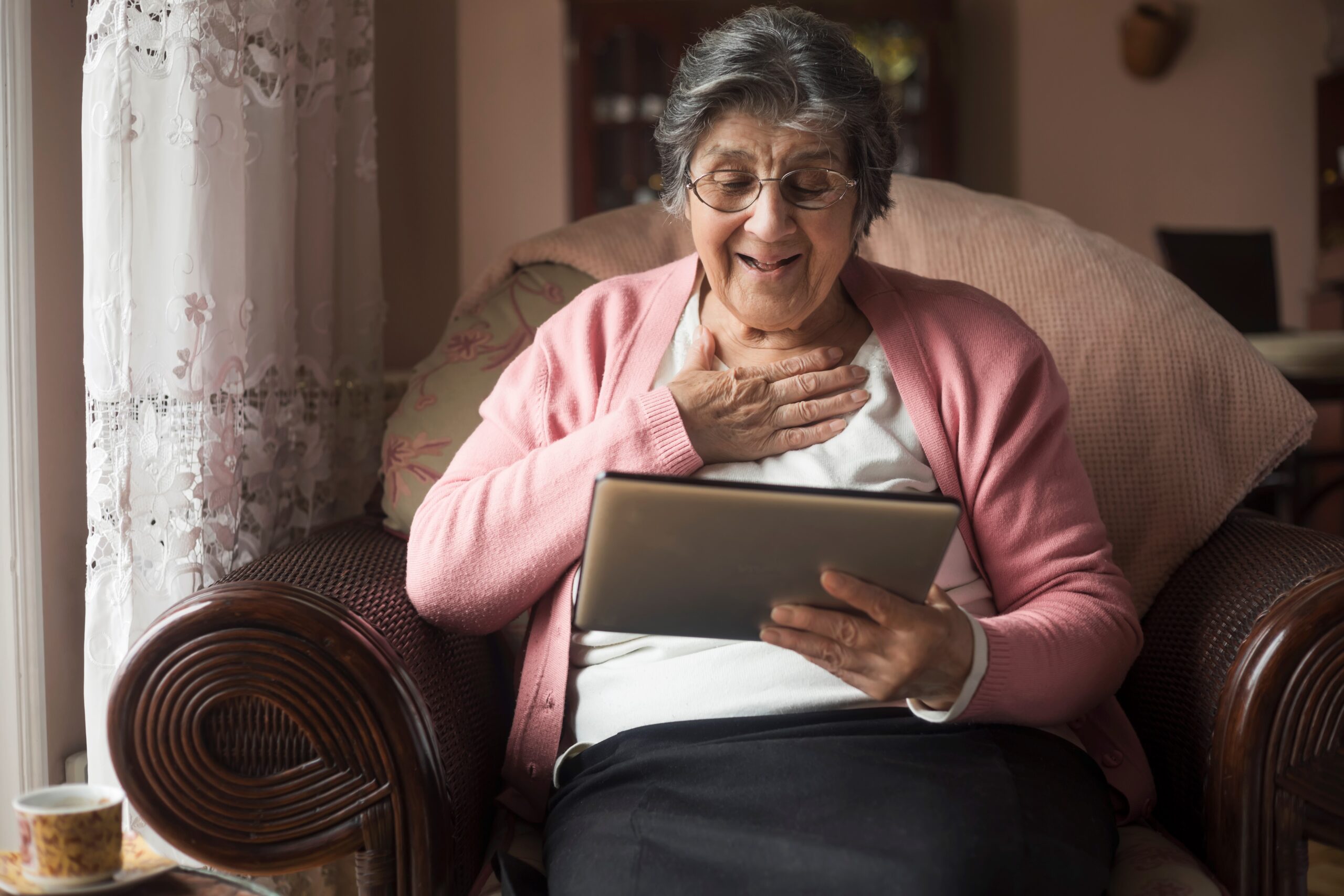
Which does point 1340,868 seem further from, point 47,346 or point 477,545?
point 47,346

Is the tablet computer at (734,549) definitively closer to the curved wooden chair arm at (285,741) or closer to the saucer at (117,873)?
the curved wooden chair arm at (285,741)

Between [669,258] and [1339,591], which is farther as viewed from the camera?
[669,258]

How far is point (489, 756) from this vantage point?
1.15m

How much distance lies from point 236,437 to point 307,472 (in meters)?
0.20

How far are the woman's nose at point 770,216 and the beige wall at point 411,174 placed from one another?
106cm

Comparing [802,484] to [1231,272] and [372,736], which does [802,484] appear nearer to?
[372,736]

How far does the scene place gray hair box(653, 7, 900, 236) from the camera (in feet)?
3.65

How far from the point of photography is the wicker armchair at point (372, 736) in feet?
3.12

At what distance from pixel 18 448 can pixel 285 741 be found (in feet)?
1.61

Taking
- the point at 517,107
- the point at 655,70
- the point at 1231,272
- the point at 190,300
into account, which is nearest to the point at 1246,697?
the point at 190,300

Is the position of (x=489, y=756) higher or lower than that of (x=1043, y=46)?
lower

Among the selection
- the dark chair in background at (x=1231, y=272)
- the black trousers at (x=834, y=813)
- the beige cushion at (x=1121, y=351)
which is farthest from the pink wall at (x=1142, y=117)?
the black trousers at (x=834, y=813)

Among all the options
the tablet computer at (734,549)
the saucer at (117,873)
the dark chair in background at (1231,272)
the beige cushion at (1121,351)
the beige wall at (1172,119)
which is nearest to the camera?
the saucer at (117,873)

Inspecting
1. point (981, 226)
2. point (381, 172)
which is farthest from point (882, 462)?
point (381, 172)
